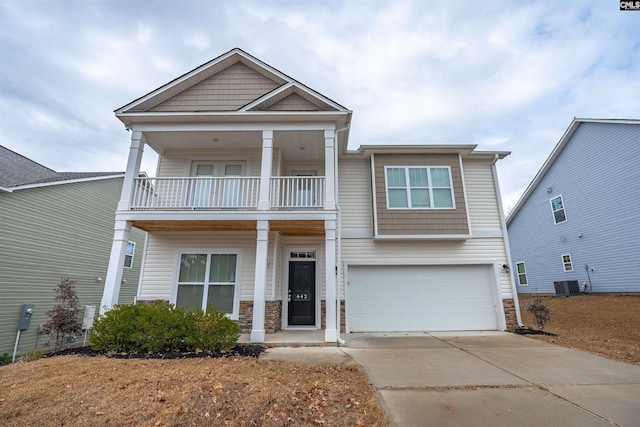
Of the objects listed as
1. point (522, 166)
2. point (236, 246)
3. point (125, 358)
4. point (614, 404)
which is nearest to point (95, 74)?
point (236, 246)

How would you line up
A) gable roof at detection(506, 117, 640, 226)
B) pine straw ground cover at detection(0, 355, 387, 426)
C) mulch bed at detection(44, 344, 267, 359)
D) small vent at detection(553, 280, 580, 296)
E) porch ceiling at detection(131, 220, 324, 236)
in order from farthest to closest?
small vent at detection(553, 280, 580, 296)
gable roof at detection(506, 117, 640, 226)
porch ceiling at detection(131, 220, 324, 236)
mulch bed at detection(44, 344, 267, 359)
pine straw ground cover at detection(0, 355, 387, 426)

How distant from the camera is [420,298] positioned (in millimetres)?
9180

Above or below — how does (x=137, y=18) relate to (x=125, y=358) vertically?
above

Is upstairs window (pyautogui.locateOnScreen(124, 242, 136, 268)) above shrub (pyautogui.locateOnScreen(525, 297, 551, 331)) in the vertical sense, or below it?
above

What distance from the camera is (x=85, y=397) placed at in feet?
11.4

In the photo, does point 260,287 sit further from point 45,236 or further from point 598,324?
point 598,324

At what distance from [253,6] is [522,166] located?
25215mm

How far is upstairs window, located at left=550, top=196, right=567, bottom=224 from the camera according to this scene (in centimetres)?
1520

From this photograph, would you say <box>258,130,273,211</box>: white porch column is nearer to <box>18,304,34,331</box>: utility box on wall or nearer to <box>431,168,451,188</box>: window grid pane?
<box>431,168,451,188</box>: window grid pane

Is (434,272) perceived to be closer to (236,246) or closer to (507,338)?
(507,338)

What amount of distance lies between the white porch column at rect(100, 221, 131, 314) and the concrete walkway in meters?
4.14

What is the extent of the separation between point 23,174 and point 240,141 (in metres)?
8.44

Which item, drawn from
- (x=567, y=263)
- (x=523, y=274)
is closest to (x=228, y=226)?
(x=567, y=263)

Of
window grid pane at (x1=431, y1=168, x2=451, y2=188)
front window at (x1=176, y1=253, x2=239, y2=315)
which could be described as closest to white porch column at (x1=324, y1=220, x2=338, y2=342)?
front window at (x1=176, y1=253, x2=239, y2=315)
